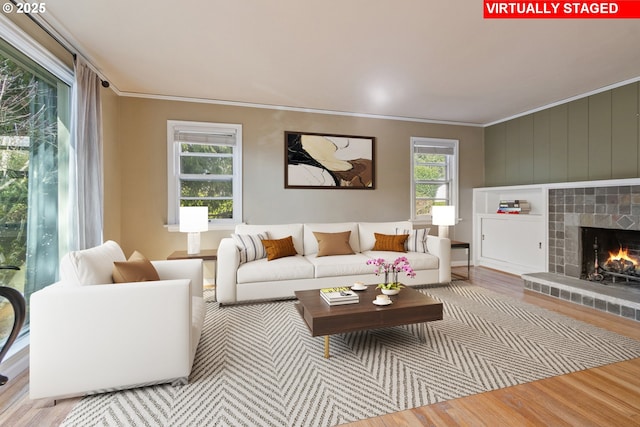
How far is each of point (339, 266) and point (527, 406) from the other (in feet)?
6.99

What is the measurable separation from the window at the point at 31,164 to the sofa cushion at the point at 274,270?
1.66m

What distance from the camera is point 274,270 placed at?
3352 mm

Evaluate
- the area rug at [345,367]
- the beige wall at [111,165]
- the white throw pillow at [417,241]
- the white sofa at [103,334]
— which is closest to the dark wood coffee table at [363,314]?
the area rug at [345,367]

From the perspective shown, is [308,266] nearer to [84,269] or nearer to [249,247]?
[249,247]

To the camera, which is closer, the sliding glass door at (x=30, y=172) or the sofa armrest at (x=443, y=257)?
the sliding glass door at (x=30, y=172)

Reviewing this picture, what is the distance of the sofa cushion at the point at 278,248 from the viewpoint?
3.60 metres

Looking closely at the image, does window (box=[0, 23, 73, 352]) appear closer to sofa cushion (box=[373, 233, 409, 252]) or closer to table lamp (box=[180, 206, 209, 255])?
table lamp (box=[180, 206, 209, 255])

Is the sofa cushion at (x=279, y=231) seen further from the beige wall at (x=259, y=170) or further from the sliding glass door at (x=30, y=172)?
the sliding glass door at (x=30, y=172)

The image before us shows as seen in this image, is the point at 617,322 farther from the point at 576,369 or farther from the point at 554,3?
the point at 554,3

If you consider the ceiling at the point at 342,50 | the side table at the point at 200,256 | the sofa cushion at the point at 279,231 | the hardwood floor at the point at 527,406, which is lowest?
the hardwood floor at the point at 527,406

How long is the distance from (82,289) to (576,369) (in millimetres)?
3085

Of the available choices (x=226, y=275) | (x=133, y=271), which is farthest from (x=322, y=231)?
(x=133, y=271)

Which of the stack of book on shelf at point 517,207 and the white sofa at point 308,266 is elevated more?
the stack of book on shelf at point 517,207

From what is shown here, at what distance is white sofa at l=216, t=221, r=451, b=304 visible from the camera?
3279mm
